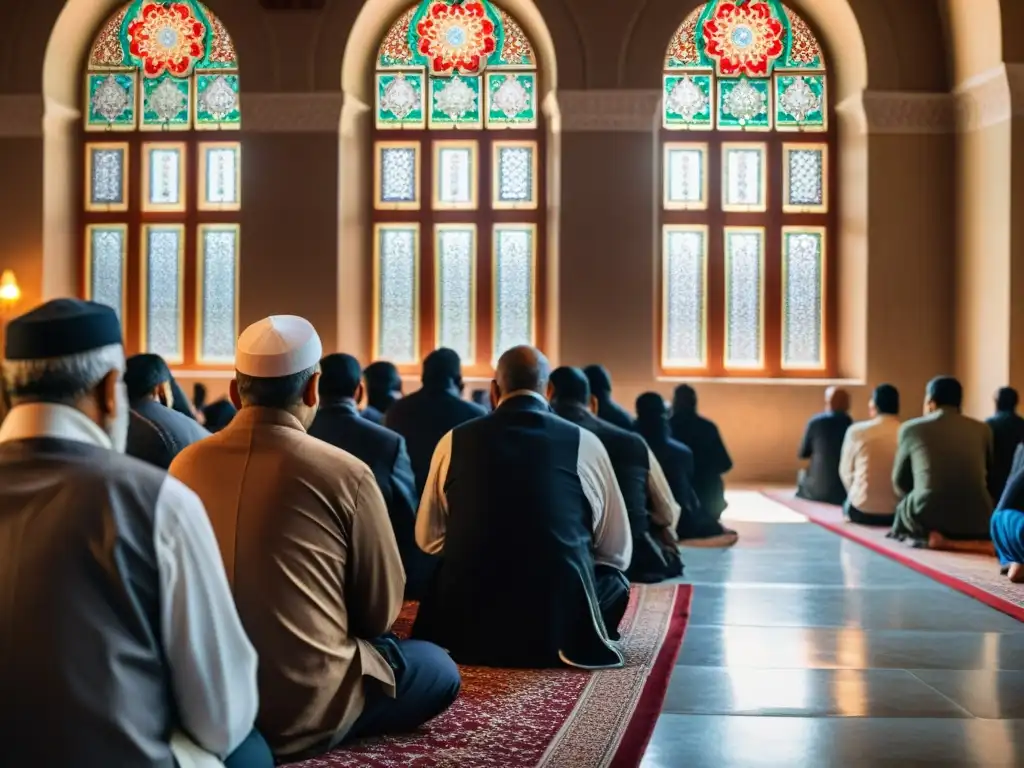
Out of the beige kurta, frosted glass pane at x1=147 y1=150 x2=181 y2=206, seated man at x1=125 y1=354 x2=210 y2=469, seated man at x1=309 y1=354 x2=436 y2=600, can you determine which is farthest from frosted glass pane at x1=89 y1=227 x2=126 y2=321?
the beige kurta

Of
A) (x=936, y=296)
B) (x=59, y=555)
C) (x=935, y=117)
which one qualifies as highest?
(x=935, y=117)

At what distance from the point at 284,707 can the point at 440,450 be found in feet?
4.43

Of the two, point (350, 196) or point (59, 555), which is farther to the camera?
point (350, 196)

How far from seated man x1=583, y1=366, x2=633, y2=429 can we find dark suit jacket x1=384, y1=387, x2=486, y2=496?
0.90 meters

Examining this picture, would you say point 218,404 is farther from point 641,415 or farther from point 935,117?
point 935,117

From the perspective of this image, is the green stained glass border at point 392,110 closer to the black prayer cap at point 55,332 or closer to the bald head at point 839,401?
the bald head at point 839,401

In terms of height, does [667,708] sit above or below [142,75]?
below

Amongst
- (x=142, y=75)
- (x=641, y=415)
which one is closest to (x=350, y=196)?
(x=142, y=75)

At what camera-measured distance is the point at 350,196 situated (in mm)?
10352

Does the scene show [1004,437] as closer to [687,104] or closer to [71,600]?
[687,104]

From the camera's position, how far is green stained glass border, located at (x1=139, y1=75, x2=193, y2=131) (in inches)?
420

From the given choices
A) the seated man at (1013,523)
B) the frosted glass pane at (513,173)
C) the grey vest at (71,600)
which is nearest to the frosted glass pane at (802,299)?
the frosted glass pane at (513,173)

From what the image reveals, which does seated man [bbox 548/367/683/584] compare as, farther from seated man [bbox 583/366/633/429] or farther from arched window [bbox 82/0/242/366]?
arched window [bbox 82/0/242/366]

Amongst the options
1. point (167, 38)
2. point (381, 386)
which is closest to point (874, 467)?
point (381, 386)
